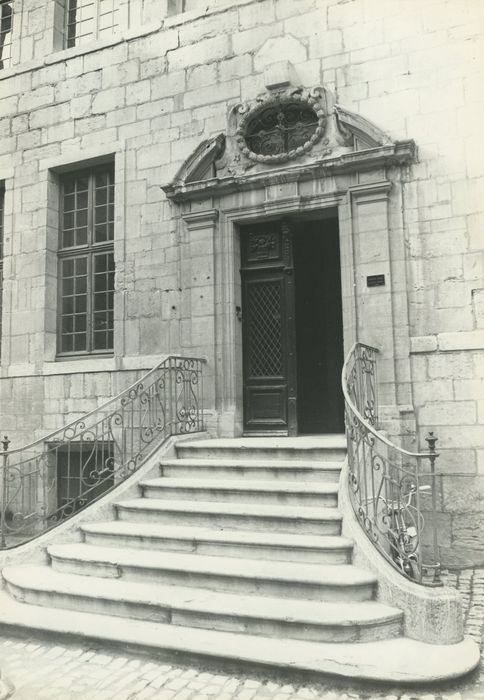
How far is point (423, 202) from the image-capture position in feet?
21.8

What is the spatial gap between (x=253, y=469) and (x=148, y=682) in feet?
8.11

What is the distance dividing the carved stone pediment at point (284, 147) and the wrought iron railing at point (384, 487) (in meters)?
2.23

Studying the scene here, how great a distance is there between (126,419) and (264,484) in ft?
9.62

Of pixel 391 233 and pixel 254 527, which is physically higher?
pixel 391 233

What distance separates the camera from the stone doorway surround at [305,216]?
663cm

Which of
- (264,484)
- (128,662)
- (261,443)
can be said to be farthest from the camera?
(261,443)

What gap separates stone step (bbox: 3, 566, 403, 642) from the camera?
3883 millimetres

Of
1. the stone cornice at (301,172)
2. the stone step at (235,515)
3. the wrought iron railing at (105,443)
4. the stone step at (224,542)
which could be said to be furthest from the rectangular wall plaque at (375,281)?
the stone step at (224,542)

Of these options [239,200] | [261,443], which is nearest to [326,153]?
[239,200]

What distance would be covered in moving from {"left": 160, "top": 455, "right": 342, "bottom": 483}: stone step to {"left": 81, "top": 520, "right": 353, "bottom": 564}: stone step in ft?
2.56

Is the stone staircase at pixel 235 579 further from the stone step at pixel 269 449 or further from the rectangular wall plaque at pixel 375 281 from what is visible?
the rectangular wall plaque at pixel 375 281

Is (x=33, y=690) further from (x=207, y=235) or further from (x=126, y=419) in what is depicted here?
(x=207, y=235)

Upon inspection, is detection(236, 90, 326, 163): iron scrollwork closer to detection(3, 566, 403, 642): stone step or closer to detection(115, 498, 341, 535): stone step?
detection(115, 498, 341, 535): stone step

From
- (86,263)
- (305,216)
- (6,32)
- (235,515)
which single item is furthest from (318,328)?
(6,32)
